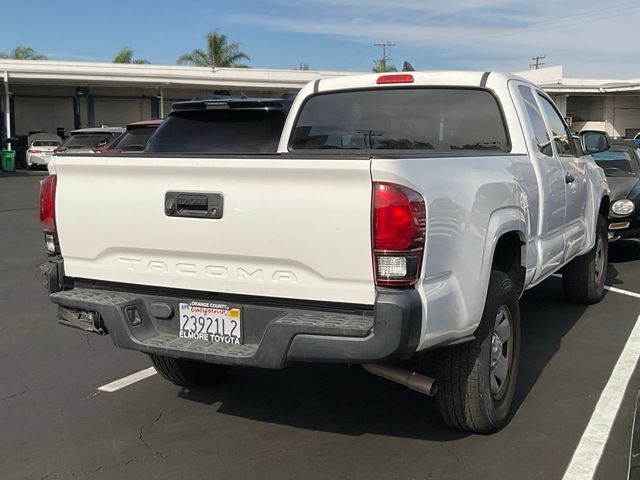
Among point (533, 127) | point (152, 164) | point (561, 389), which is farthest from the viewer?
point (533, 127)

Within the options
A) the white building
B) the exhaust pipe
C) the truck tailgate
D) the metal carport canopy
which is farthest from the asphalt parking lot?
the white building

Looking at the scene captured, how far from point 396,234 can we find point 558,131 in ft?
10.8

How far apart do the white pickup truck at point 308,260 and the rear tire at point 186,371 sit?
27mm

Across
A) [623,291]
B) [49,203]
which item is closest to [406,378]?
[49,203]

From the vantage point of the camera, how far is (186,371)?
14.6ft

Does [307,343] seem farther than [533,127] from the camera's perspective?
No

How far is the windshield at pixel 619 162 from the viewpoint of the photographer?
9.70 metres

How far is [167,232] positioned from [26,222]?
11056 millimetres

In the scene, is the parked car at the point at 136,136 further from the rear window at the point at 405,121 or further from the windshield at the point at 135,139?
the rear window at the point at 405,121

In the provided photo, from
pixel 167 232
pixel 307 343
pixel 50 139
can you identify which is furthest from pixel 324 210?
pixel 50 139

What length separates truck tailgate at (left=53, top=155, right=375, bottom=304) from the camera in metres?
2.97

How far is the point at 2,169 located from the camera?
96.0 feet

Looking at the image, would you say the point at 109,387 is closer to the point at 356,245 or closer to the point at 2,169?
the point at 356,245

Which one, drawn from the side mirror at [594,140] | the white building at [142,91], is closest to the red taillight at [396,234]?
the side mirror at [594,140]
